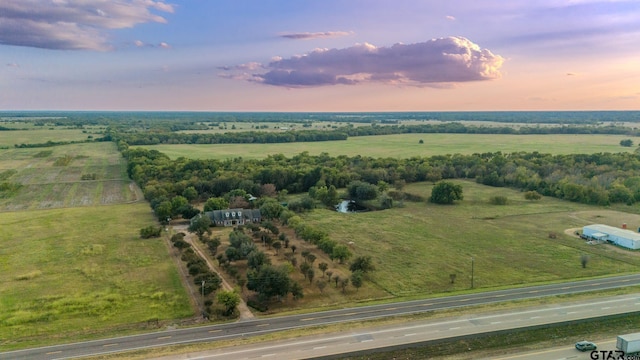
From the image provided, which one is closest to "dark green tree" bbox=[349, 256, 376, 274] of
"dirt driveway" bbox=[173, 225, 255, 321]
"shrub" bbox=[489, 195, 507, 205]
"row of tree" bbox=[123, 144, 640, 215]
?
"dirt driveway" bbox=[173, 225, 255, 321]

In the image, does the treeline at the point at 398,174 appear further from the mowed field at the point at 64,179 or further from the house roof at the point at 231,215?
the house roof at the point at 231,215

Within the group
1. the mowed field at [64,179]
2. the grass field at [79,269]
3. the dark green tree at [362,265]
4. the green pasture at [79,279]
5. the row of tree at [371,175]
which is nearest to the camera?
the green pasture at [79,279]

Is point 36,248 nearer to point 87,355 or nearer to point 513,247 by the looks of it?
point 87,355

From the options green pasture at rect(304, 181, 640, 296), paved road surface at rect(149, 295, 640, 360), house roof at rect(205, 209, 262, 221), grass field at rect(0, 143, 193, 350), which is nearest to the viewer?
paved road surface at rect(149, 295, 640, 360)

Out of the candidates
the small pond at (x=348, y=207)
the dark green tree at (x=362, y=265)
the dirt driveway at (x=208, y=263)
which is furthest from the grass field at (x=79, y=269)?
the small pond at (x=348, y=207)

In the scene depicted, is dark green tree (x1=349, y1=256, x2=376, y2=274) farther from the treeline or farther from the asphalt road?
the treeline

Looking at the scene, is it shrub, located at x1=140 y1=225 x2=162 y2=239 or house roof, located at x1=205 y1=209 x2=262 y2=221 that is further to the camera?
house roof, located at x1=205 y1=209 x2=262 y2=221

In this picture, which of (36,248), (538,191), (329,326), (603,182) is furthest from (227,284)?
(603,182)
